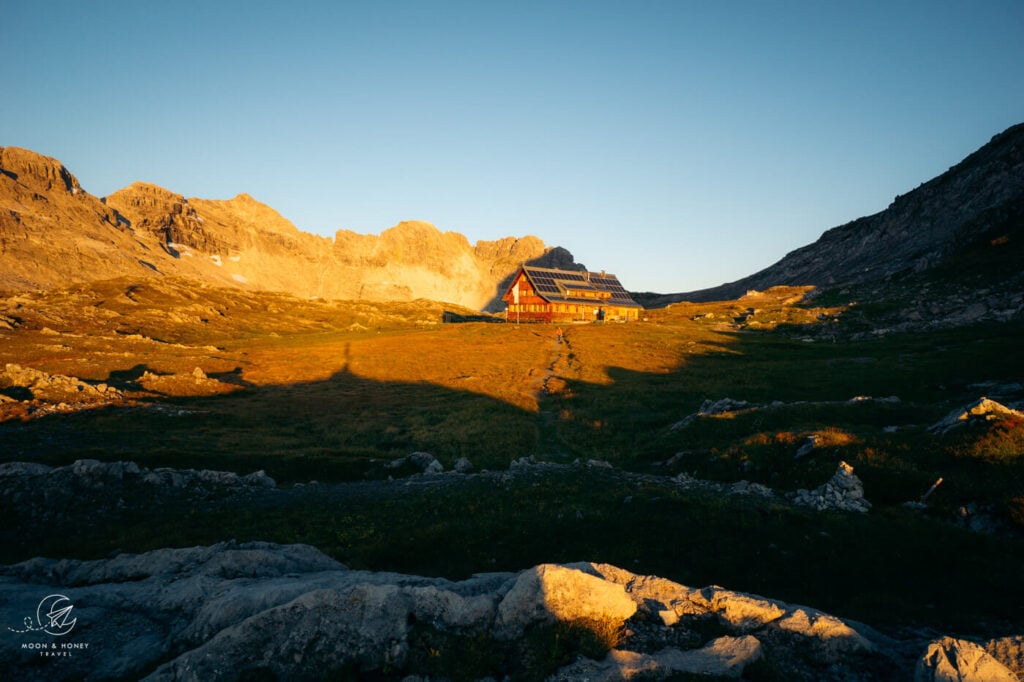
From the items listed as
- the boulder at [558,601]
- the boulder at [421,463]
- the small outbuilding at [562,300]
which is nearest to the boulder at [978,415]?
the boulder at [558,601]

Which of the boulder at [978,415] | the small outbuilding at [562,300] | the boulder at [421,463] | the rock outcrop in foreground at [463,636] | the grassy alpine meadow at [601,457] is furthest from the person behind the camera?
the small outbuilding at [562,300]

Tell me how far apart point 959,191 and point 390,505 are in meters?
178

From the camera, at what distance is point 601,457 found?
35.9 metres

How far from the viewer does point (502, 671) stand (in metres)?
9.52

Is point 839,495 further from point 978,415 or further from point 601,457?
point 601,457

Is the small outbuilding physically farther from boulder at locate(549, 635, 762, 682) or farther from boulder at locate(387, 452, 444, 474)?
boulder at locate(549, 635, 762, 682)

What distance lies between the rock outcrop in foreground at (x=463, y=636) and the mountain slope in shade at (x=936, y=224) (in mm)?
121394

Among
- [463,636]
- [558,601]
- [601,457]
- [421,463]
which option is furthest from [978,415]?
[421,463]

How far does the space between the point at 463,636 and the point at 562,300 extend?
120053 mm

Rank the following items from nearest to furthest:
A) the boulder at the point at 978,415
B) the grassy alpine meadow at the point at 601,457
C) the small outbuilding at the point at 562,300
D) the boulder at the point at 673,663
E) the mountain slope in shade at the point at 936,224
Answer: the boulder at the point at 673,663
the grassy alpine meadow at the point at 601,457
the boulder at the point at 978,415
the mountain slope in shade at the point at 936,224
the small outbuilding at the point at 562,300

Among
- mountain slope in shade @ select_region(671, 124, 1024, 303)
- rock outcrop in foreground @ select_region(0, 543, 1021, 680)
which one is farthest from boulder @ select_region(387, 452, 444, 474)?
mountain slope in shade @ select_region(671, 124, 1024, 303)

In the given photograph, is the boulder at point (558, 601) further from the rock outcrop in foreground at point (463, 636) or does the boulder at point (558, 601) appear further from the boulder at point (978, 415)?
the boulder at point (978, 415)

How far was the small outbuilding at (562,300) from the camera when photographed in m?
129

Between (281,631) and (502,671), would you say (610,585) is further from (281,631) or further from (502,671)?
(281,631)
